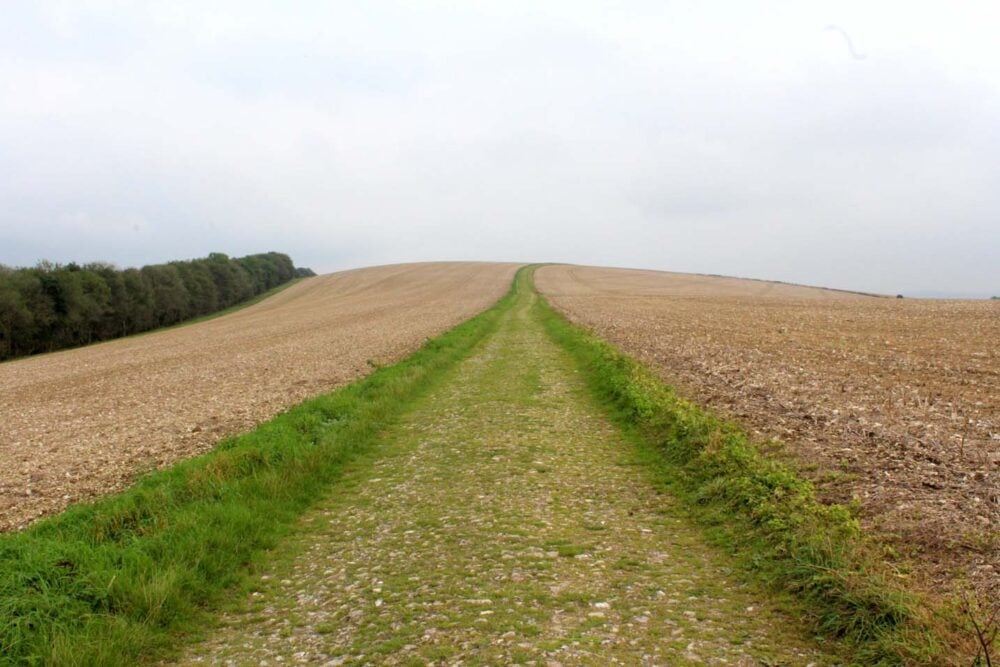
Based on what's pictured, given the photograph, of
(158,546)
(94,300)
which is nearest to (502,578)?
(158,546)

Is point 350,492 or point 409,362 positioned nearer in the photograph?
point 350,492

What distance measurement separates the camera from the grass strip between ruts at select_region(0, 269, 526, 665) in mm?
5613

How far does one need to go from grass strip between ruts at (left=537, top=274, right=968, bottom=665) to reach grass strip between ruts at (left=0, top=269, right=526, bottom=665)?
20.2 feet

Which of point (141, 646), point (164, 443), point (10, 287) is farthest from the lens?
point (10, 287)

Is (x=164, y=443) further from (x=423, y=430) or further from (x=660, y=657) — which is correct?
(x=660, y=657)

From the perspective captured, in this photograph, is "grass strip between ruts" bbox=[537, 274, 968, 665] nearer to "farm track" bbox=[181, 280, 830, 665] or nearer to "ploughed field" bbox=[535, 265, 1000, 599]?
"farm track" bbox=[181, 280, 830, 665]

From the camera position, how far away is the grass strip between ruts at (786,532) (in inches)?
195

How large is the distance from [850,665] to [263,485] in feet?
28.0

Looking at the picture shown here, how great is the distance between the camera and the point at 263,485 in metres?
9.82

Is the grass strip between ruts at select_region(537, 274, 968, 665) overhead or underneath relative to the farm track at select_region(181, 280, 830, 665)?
overhead

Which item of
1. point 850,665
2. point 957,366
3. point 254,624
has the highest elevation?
point 957,366

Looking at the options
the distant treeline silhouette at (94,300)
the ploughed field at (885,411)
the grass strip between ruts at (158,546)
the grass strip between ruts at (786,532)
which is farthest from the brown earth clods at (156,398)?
the distant treeline silhouette at (94,300)

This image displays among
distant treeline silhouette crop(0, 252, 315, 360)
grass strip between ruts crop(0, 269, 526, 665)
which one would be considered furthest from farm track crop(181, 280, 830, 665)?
distant treeline silhouette crop(0, 252, 315, 360)

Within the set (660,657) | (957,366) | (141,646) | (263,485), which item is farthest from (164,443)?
(957,366)
